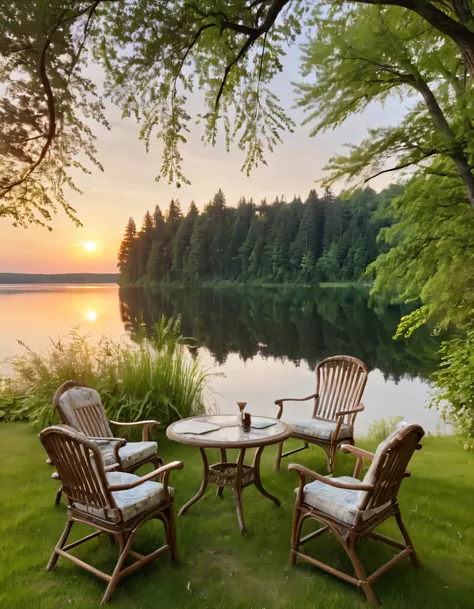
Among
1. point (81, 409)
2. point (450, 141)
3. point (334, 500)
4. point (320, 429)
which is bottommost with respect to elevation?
point (320, 429)

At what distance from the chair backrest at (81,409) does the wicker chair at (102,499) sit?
2.93 feet

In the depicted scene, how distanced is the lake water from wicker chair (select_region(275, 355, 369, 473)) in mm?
2919

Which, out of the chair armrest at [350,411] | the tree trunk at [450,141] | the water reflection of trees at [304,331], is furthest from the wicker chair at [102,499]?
the tree trunk at [450,141]

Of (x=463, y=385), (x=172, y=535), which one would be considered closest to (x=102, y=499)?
(x=172, y=535)

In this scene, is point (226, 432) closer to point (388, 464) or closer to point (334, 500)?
point (334, 500)

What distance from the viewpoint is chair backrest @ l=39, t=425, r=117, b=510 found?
98.6 inches

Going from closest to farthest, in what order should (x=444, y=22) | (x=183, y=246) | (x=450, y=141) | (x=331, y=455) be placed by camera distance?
(x=444, y=22) < (x=331, y=455) < (x=450, y=141) < (x=183, y=246)

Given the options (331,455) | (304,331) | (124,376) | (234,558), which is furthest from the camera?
(304,331)

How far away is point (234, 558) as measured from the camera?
300cm

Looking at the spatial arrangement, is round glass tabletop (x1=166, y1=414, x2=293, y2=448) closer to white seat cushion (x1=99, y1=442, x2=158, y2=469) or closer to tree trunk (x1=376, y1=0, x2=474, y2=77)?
white seat cushion (x1=99, y1=442, x2=158, y2=469)

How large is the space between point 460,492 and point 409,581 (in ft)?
5.43

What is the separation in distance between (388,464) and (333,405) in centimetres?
245

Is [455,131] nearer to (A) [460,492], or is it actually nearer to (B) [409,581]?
(A) [460,492]

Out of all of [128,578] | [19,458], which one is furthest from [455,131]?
[19,458]
